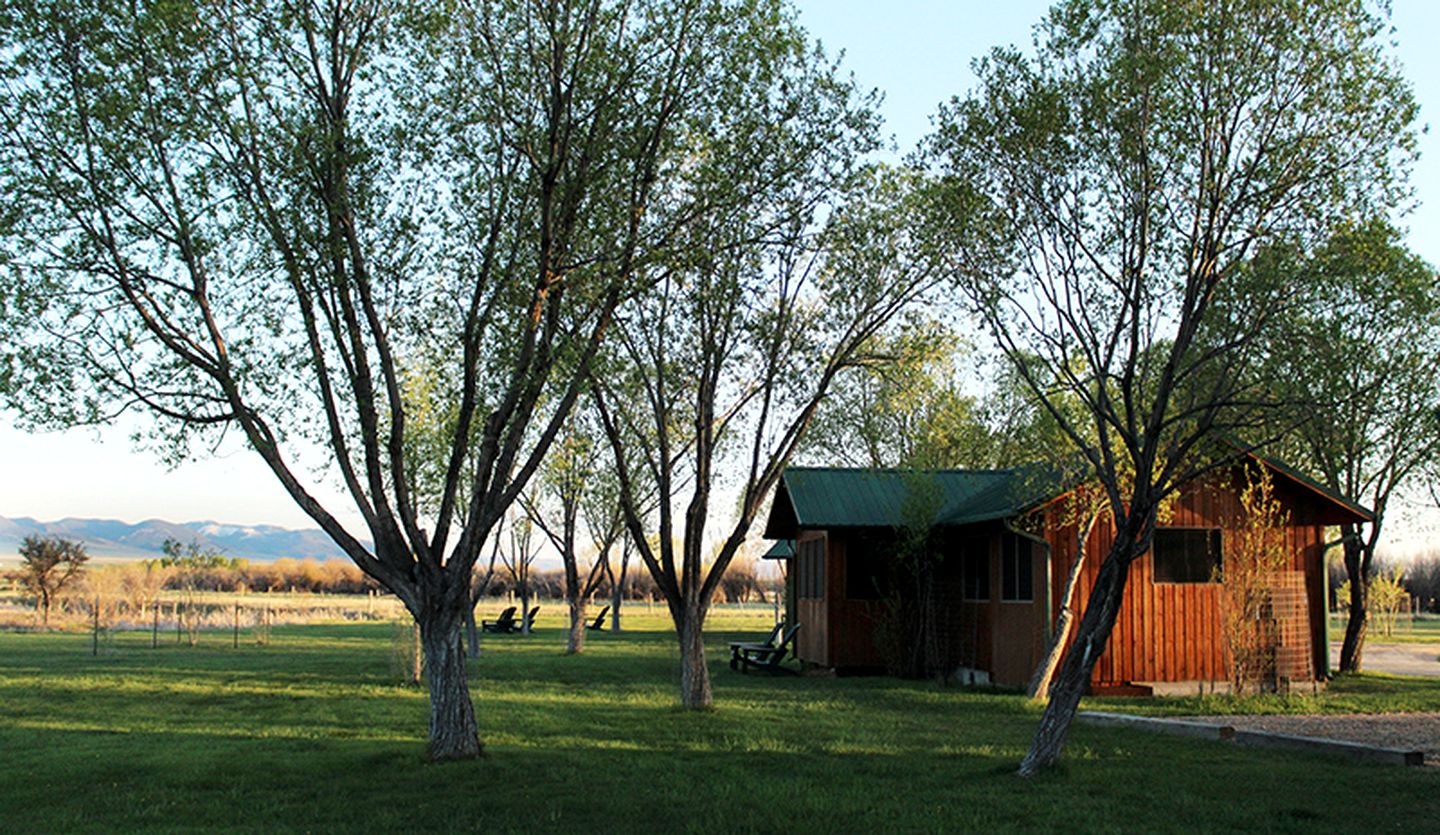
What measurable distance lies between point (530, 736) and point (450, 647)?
105 inches

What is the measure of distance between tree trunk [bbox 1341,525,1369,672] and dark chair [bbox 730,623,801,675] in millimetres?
11301

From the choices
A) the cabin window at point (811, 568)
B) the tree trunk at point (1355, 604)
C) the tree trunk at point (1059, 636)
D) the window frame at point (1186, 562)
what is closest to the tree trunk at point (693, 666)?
the tree trunk at point (1059, 636)

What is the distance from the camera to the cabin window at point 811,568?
23.9 m

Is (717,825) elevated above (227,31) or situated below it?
below

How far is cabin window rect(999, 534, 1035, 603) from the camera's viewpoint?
19.0 metres

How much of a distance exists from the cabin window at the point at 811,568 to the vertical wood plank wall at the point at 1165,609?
245 inches

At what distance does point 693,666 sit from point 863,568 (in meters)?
8.53

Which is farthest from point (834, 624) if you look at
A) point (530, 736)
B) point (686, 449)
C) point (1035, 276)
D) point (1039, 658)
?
point (1035, 276)

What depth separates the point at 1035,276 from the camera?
10859 mm

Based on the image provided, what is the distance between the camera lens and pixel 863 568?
914 inches

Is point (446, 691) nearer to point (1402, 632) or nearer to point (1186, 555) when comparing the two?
point (1186, 555)

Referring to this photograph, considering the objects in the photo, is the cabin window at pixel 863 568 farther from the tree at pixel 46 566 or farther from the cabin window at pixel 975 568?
the tree at pixel 46 566

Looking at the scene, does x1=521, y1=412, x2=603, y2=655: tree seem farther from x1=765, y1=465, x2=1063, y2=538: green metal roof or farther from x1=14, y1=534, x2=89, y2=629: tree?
x1=14, y1=534, x2=89, y2=629: tree

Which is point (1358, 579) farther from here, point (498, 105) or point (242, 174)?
point (242, 174)
